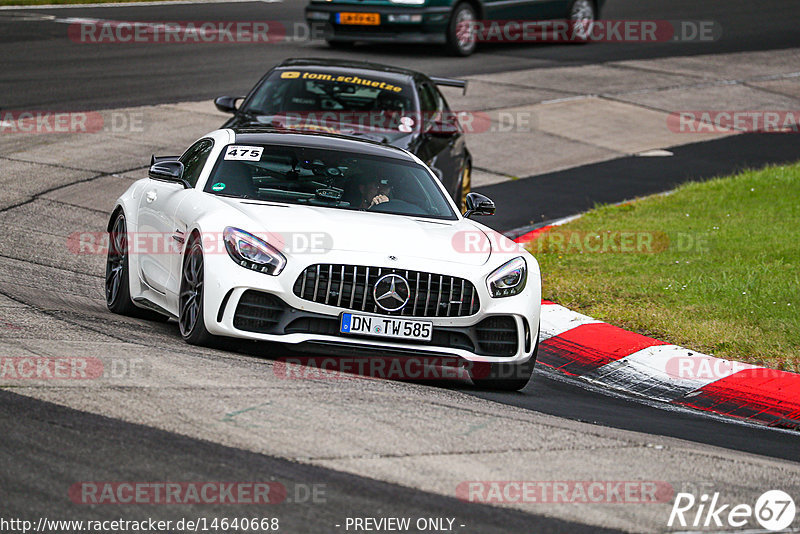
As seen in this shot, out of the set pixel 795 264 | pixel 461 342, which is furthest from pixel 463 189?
pixel 461 342

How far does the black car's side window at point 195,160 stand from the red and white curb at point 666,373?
2707 mm

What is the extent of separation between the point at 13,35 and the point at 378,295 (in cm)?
1774

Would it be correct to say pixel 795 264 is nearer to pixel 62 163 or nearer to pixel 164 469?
pixel 164 469

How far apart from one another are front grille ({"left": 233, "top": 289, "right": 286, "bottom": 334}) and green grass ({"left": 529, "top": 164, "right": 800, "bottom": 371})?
10.5 feet

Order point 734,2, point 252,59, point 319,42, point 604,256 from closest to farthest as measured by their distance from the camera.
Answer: point 604,256
point 252,59
point 319,42
point 734,2

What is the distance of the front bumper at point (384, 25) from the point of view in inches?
826

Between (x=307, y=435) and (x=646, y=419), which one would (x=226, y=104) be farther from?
(x=307, y=435)

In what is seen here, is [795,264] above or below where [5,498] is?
Result: below

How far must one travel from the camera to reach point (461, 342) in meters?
6.86

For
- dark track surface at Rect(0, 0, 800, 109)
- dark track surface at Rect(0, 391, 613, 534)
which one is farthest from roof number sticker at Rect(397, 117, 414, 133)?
dark track surface at Rect(0, 391, 613, 534)

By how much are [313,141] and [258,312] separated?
202cm

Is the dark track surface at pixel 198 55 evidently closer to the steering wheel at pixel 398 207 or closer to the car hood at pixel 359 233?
the steering wheel at pixel 398 207

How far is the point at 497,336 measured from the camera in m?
6.98

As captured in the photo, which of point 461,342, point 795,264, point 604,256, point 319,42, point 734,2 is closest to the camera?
point 461,342
